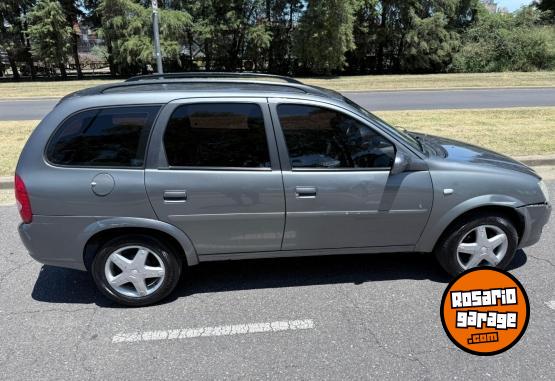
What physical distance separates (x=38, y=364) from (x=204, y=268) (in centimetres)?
155

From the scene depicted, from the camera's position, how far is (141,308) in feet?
10.9

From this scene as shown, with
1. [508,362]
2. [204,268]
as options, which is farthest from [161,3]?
[508,362]

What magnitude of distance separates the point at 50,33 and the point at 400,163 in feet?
102

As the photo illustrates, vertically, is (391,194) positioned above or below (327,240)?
above

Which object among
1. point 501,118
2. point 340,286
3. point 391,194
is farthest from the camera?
point 501,118

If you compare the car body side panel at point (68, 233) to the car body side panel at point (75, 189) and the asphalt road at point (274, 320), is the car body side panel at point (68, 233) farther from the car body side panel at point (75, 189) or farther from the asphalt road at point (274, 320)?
the asphalt road at point (274, 320)

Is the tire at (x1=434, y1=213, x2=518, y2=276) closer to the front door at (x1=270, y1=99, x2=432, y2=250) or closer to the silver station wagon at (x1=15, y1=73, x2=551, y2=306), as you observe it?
the silver station wagon at (x1=15, y1=73, x2=551, y2=306)

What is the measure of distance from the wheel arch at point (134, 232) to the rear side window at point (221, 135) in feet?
1.71

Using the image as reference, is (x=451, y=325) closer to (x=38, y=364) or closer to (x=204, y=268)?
(x=204, y=268)

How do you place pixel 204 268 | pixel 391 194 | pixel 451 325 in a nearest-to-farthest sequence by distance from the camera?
pixel 451 325
pixel 391 194
pixel 204 268

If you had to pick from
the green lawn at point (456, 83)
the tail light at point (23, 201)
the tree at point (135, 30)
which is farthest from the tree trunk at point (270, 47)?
the tail light at point (23, 201)

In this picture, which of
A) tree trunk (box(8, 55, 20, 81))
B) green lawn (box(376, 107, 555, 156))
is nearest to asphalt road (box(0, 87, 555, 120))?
green lawn (box(376, 107, 555, 156))

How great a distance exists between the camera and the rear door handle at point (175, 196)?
3066 mm

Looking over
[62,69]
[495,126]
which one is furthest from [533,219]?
[62,69]
